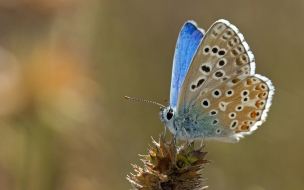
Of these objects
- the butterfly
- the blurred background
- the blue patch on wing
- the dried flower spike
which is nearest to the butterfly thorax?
the butterfly

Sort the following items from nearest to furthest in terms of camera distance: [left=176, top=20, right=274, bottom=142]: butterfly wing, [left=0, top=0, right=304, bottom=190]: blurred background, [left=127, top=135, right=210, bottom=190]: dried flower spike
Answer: [left=127, top=135, right=210, bottom=190]: dried flower spike, [left=176, top=20, right=274, bottom=142]: butterfly wing, [left=0, top=0, right=304, bottom=190]: blurred background

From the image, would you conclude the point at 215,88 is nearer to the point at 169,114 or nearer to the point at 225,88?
the point at 225,88

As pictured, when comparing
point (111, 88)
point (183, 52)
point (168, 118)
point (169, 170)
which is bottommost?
point (169, 170)

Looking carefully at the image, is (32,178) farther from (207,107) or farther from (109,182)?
(207,107)

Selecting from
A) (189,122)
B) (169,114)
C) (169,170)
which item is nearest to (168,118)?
(169,114)

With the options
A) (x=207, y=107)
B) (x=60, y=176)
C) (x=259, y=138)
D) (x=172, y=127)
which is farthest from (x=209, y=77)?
(x=259, y=138)

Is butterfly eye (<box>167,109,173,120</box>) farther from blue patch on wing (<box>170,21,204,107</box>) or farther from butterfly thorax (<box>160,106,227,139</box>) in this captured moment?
blue patch on wing (<box>170,21,204,107</box>)

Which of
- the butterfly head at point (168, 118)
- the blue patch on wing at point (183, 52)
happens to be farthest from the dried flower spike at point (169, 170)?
the blue patch on wing at point (183, 52)
